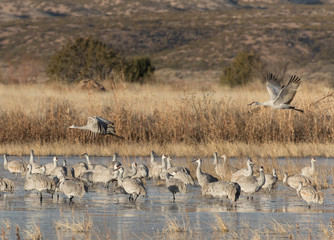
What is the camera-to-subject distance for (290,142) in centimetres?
2170

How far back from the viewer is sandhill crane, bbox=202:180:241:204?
40.9ft

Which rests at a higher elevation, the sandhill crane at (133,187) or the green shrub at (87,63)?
the sandhill crane at (133,187)

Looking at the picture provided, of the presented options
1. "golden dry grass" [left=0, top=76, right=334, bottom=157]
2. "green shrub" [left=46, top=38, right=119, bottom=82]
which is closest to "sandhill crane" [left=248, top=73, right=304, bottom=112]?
"golden dry grass" [left=0, top=76, right=334, bottom=157]

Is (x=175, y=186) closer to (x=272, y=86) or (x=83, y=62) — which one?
(x=272, y=86)

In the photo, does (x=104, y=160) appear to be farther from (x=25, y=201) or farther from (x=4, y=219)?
(x=4, y=219)

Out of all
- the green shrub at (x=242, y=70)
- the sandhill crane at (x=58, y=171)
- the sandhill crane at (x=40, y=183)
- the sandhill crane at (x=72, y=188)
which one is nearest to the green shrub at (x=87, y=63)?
the green shrub at (x=242, y=70)

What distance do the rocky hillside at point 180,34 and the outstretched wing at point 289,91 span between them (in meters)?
46.0

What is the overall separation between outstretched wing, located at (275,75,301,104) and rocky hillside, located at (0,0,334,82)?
46001mm

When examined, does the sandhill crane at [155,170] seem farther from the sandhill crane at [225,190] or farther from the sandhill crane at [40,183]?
the sandhill crane at [40,183]

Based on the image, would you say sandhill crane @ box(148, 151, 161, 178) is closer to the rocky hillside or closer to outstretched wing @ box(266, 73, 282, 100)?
outstretched wing @ box(266, 73, 282, 100)

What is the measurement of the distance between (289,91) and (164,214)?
20.2 feet

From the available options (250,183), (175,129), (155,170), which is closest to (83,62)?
(175,129)

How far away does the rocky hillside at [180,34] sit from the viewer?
74.4 metres

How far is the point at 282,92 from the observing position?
1653cm
